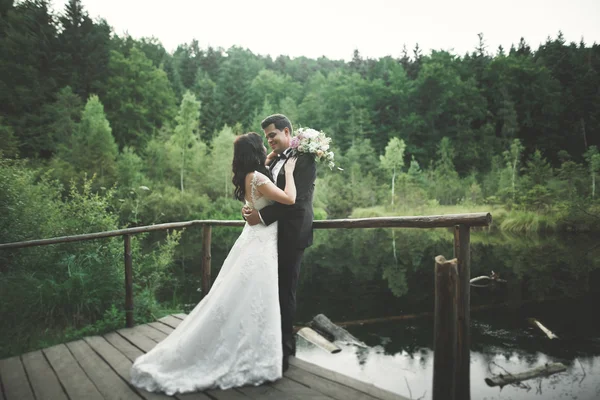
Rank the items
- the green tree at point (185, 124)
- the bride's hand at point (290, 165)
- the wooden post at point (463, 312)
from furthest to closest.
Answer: the green tree at point (185, 124)
the bride's hand at point (290, 165)
the wooden post at point (463, 312)

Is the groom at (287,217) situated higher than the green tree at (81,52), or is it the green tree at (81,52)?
the green tree at (81,52)

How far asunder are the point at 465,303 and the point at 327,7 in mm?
93971

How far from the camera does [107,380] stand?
296cm

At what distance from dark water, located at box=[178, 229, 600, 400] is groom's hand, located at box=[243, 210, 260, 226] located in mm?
4077

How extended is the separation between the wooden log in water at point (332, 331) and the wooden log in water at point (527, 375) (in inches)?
88.8

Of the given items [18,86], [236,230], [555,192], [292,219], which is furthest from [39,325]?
[18,86]

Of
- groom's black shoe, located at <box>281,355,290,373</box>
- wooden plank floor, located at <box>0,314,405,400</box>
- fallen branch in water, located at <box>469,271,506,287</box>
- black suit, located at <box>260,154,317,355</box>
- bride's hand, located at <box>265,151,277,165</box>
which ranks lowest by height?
fallen branch in water, located at <box>469,271,506,287</box>

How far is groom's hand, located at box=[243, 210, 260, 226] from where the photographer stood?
9.65ft

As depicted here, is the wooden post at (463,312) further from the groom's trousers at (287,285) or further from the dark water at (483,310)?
the dark water at (483,310)

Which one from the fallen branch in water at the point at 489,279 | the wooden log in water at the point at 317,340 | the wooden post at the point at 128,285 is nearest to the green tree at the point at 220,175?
the fallen branch in water at the point at 489,279

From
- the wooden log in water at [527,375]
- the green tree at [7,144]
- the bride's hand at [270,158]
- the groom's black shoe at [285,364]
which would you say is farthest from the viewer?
the green tree at [7,144]

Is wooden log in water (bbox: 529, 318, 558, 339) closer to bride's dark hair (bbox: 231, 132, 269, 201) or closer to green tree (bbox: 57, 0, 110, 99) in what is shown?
bride's dark hair (bbox: 231, 132, 269, 201)

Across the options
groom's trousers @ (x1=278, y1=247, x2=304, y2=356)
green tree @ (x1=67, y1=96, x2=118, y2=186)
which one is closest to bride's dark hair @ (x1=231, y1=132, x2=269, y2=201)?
groom's trousers @ (x1=278, y1=247, x2=304, y2=356)

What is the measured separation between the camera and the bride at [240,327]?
8.89 feet
